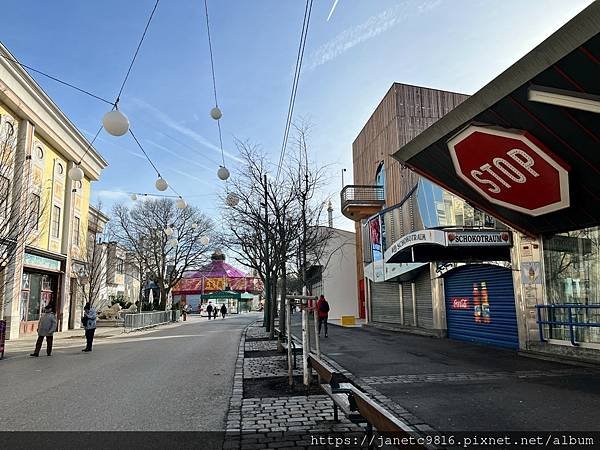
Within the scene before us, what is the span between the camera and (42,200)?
24.8 metres

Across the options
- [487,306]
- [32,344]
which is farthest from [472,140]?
[32,344]

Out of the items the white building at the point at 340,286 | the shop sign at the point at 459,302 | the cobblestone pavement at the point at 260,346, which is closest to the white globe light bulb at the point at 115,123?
the cobblestone pavement at the point at 260,346

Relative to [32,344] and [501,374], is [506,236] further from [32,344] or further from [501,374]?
[32,344]

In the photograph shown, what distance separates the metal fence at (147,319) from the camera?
2719 centimetres

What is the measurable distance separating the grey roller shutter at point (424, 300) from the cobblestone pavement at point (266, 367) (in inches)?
323

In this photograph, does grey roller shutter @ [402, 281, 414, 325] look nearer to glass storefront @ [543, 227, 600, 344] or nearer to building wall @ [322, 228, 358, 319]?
glass storefront @ [543, 227, 600, 344]

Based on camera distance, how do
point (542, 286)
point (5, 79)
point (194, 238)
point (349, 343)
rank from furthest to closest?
point (194, 238), point (5, 79), point (349, 343), point (542, 286)

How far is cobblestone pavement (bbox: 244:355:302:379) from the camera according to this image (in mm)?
10070

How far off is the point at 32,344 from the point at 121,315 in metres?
17.4

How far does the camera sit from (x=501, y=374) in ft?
31.0

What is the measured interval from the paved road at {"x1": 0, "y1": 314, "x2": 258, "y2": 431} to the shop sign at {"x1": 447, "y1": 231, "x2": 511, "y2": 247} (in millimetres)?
6908

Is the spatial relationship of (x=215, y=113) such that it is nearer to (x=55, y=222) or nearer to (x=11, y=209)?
(x=11, y=209)

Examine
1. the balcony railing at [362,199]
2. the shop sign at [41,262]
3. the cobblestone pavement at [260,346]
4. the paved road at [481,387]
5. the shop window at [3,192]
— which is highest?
the balcony railing at [362,199]

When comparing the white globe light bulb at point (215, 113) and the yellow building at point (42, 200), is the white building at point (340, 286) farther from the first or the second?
the white globe light bulb at point (215, 113)
